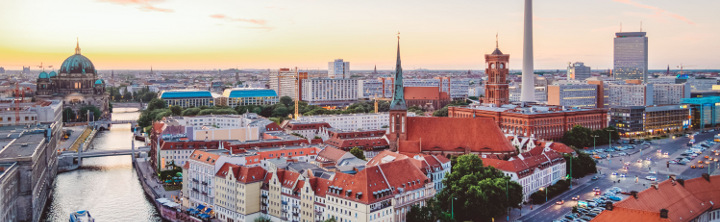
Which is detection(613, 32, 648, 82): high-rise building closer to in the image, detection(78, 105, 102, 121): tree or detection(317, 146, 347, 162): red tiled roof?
detection(78, 105, 102, 121): tree

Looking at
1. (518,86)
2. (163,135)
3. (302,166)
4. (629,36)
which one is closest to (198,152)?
(302,166)

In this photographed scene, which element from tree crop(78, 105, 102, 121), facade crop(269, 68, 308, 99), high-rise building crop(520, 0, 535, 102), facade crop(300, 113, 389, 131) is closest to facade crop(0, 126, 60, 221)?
facade crop(300, 113, 389, 131)

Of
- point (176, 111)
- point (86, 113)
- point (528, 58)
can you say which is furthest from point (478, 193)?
point (86, 113)

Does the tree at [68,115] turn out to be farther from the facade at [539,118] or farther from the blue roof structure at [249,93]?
the facade at [539,118]

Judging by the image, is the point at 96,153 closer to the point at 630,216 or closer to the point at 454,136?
the point at 454,136

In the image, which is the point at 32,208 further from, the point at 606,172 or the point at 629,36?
the point at 629,36

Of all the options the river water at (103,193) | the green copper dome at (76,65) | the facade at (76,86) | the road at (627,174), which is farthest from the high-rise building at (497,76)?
the green copper dome at (76,65)
